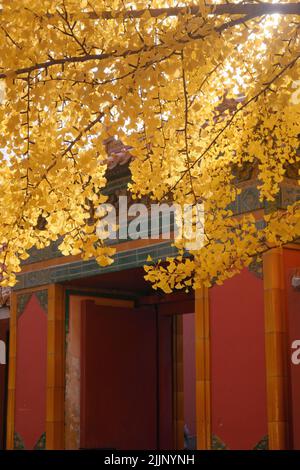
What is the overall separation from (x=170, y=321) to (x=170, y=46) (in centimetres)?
696

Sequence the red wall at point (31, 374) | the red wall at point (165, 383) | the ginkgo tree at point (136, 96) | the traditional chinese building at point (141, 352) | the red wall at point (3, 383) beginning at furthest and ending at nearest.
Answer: the red wall at point (3, 383) → the red wall at point (165, 383) → the red wall at point (31, 374) → the traditional chinese building at point (141, 352) → the ginkgo tree at point (136, 96)

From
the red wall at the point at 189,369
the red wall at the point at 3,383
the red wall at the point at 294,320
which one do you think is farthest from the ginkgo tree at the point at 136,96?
the red wall at the point at 189,369

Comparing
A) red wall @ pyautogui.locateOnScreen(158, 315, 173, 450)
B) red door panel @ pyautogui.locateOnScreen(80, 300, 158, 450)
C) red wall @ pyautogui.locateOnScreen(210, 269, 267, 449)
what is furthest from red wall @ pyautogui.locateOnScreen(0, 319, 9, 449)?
red wall @ pyautogui.locateOnScreen(210, 269, 267, 449)

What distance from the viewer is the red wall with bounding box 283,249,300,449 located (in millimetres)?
6484

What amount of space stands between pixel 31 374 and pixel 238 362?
3394 millimetres

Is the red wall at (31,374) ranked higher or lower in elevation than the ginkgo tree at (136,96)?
lower

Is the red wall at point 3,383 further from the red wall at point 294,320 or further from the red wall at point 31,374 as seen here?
the red wall at point 294,320

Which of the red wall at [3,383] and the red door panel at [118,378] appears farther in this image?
the red wall at [3,383]

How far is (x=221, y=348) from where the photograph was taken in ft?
23.5

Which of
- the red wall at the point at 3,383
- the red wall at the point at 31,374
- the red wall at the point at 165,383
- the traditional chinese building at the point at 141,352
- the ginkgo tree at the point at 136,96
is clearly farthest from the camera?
the red wall at the point at 3,383

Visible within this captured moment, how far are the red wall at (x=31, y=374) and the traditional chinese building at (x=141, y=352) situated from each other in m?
0.01

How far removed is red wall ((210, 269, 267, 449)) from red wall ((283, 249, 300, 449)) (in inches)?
9.7

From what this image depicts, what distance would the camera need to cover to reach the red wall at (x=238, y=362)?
22.3 feet

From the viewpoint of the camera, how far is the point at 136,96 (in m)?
3.92
